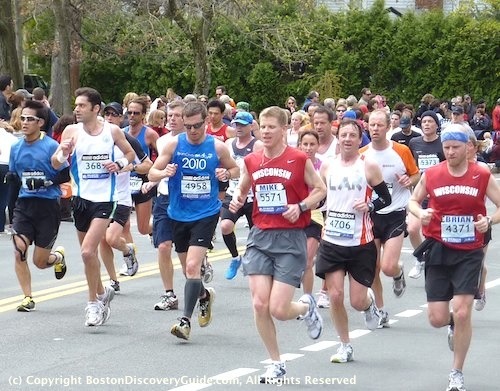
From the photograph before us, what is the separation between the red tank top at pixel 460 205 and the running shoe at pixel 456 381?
853 millimetres

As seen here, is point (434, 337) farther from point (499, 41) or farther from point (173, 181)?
point (499, 41)

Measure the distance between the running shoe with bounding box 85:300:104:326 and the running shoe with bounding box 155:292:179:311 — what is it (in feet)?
3.50

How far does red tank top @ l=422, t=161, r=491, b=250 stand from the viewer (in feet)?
28.6

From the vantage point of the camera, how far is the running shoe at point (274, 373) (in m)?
8.72

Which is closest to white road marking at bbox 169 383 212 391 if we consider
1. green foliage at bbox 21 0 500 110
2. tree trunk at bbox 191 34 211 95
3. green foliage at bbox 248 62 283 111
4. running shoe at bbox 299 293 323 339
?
running shoe at bbox 299 293 323 339

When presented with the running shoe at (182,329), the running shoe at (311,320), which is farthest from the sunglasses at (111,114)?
the running shoe at (311,320)

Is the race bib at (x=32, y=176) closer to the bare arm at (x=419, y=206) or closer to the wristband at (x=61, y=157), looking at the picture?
the wristband at (x=61, y=157)

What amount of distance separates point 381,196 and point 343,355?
55.8 inches

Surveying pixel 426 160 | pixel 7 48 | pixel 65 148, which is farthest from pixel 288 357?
pixel 7 48

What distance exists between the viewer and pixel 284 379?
29.0 feet

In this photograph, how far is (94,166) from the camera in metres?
11.3

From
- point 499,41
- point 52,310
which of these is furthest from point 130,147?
point 499,41

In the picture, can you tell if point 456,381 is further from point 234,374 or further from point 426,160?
point 426,160

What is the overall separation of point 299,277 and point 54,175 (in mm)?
3523
